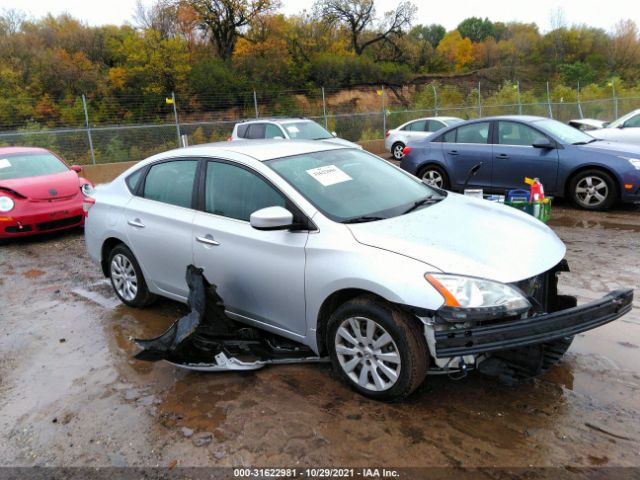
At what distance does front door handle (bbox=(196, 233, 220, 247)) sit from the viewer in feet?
13.1

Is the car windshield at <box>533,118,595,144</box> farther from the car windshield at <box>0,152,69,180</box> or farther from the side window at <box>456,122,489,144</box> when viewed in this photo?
the car windshield at <box>0,152,69,180</box>

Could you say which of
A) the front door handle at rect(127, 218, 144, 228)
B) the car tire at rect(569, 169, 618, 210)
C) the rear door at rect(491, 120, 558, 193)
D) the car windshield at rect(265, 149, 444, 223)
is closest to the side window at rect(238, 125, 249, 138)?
the rear door at rect(491, 120, 558, 193)

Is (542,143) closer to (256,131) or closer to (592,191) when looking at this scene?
(592,191)

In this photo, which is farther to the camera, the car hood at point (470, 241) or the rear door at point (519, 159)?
the rear door at point (519, 159)

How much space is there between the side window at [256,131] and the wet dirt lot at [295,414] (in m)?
9.29

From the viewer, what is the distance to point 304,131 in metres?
13.0

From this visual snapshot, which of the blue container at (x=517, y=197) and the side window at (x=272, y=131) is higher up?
the side window at (x=272, y=131)

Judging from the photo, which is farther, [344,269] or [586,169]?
[586,169]

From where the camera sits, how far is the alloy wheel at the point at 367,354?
3113 mm

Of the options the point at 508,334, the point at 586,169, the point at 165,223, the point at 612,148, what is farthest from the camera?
the point at 586,169

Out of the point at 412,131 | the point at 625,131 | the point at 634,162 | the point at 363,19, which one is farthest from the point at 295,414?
the point at 363,19

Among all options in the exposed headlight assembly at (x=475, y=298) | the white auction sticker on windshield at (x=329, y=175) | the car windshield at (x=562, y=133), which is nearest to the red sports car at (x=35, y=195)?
the white auction sticker on windshield at (x=329, y=175)

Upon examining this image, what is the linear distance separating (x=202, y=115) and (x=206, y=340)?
77.6ft

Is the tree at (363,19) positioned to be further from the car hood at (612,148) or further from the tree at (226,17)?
the car hood at (612,148)
